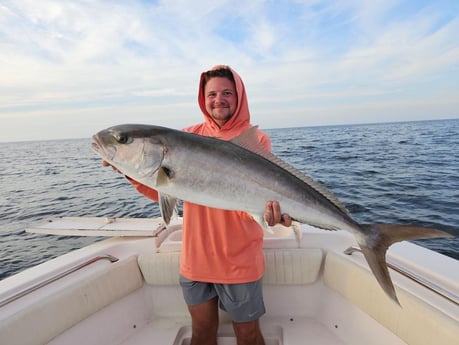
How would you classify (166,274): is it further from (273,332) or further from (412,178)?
(412,178)

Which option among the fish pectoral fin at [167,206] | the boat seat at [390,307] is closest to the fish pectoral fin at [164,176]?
the fish pectoral fin at [167,206]

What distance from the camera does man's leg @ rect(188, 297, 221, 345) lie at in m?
3.03

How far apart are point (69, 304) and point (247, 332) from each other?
1.96 metres

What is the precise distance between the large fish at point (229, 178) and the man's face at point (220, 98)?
58 centimetres

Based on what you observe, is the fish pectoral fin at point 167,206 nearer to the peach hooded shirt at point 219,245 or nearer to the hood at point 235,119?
the peach hooded shirt at point 219,245

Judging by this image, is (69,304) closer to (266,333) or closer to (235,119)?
(266,333)

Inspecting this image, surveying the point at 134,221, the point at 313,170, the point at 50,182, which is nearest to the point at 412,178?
the point at 313,170

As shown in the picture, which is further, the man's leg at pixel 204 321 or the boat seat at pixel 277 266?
the boat seat at pixel 277 266

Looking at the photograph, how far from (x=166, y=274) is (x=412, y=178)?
577 inches

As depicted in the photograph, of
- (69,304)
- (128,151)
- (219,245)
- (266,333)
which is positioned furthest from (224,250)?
(69,304)

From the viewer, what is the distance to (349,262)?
135 inches

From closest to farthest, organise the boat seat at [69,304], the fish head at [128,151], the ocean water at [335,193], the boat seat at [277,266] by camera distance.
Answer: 1. the fish head at [128,151]
2. the boat seat at [69,304]
3. the boat seat at [277,266]
4. the ocean water at [335,193]

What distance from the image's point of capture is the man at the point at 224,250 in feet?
9.10

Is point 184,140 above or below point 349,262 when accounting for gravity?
above
